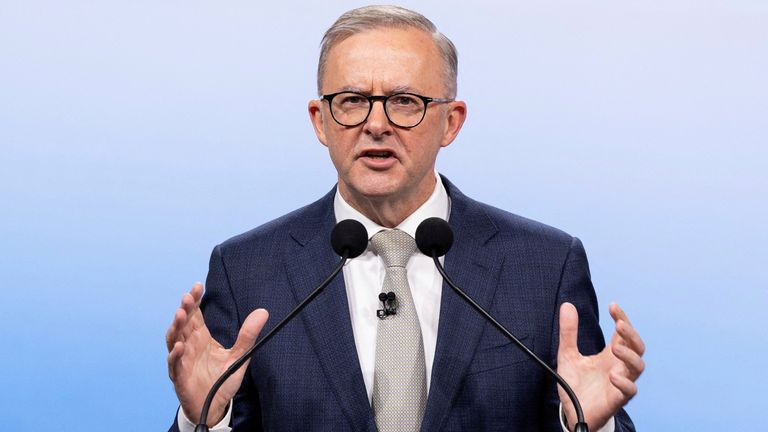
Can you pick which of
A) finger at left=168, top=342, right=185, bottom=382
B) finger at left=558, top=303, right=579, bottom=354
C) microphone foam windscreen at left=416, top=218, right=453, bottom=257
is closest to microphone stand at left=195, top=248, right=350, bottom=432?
finger at left=168, top=342, right=185, bottom=382

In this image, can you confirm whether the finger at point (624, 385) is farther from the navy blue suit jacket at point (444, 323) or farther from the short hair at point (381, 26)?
the short hair at point (381, 26)

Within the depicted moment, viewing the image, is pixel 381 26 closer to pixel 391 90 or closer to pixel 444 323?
pixel 391 90

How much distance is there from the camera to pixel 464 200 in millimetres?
2674

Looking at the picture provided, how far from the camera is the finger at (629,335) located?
6.59 ft

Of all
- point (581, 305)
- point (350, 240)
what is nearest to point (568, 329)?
point (581, 305)

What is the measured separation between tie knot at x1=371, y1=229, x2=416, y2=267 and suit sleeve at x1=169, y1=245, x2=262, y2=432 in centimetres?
32

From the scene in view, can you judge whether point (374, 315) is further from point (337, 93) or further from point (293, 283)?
point (337, 93)

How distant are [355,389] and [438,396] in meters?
0.16

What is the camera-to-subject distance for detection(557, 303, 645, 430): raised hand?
79.6 inches

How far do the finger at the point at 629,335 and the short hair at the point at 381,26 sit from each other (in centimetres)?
78

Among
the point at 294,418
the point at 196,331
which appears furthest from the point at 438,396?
the point at 196,331

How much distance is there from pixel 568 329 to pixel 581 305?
1.06 ft

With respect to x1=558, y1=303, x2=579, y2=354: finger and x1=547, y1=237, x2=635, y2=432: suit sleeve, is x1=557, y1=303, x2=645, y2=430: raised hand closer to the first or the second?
x1=558, y1=303, x2=579, y2=354: finger

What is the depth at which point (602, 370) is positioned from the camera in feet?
7.06
